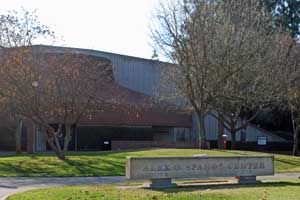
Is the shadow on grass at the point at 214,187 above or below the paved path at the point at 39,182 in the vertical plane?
above

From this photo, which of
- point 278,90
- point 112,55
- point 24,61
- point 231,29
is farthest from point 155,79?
point 24,61

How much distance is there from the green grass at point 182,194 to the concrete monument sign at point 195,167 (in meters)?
0.95

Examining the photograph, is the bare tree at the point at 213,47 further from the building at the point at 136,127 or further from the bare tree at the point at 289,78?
the building at the point at 136,127

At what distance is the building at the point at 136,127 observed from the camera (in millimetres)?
48938

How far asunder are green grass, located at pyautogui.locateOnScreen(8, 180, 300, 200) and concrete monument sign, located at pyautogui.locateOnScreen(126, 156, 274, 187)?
953mm

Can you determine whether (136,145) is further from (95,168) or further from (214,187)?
(214,187)

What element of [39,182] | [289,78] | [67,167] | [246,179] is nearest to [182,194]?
[246,179]

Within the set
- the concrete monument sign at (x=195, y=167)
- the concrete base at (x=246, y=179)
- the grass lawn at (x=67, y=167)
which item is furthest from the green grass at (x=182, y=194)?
the grass lawn at (x=67, y=167)

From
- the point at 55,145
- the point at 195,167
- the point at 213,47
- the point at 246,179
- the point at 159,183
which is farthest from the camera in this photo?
the point at 213,47

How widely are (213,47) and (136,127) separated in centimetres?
2203

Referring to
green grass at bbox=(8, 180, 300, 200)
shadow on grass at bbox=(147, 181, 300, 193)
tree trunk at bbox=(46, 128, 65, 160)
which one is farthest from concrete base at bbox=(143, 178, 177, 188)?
tree trunk at bbox=(46, 128, 65, 160)

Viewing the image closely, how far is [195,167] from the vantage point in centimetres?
1811

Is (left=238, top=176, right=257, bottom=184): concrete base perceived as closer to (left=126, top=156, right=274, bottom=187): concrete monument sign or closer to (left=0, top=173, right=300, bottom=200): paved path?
(left=126, top=156, right=274, bottom=187): concrete monument sign

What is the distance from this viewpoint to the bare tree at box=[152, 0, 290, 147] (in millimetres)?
34963
